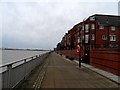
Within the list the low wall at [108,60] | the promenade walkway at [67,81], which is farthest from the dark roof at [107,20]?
the promenade walkway at [67,81]

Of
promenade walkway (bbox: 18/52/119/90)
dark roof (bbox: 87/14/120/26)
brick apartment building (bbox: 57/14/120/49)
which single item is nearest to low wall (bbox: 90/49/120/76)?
promenade walkway (bbox: 18/52/119/90)

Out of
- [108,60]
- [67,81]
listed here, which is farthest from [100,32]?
[67,81]

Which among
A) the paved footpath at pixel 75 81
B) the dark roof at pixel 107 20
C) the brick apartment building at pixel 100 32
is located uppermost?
the dark roof at pixel 107 20

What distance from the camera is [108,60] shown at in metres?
23.9

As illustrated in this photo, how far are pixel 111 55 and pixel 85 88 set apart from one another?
10551mm

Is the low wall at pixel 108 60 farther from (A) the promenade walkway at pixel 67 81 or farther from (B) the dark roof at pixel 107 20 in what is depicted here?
(B) the dark roof at pixel 107 20

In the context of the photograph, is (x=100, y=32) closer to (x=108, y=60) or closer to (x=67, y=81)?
(x=108, y=60)

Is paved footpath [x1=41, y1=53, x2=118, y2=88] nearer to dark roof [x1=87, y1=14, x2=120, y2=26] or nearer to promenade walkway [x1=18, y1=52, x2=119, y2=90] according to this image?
promenade walkway [x1=18, y1=52, x2=119, y2=90]

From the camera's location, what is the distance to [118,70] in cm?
2044

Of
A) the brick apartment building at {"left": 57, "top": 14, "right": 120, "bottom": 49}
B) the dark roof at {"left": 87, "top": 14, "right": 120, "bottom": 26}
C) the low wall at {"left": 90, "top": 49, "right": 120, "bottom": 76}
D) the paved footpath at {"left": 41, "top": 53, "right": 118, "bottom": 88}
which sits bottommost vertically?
the paved footpath at {"left": 41, "top": 53, "right": 118, "bottom": 88}

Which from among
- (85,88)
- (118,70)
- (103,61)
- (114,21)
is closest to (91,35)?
(114,21)

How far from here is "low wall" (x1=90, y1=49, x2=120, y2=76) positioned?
21.0 m

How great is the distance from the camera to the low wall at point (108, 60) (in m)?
21.0

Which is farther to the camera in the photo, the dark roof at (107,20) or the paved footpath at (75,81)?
the dark roof at (107,20)
